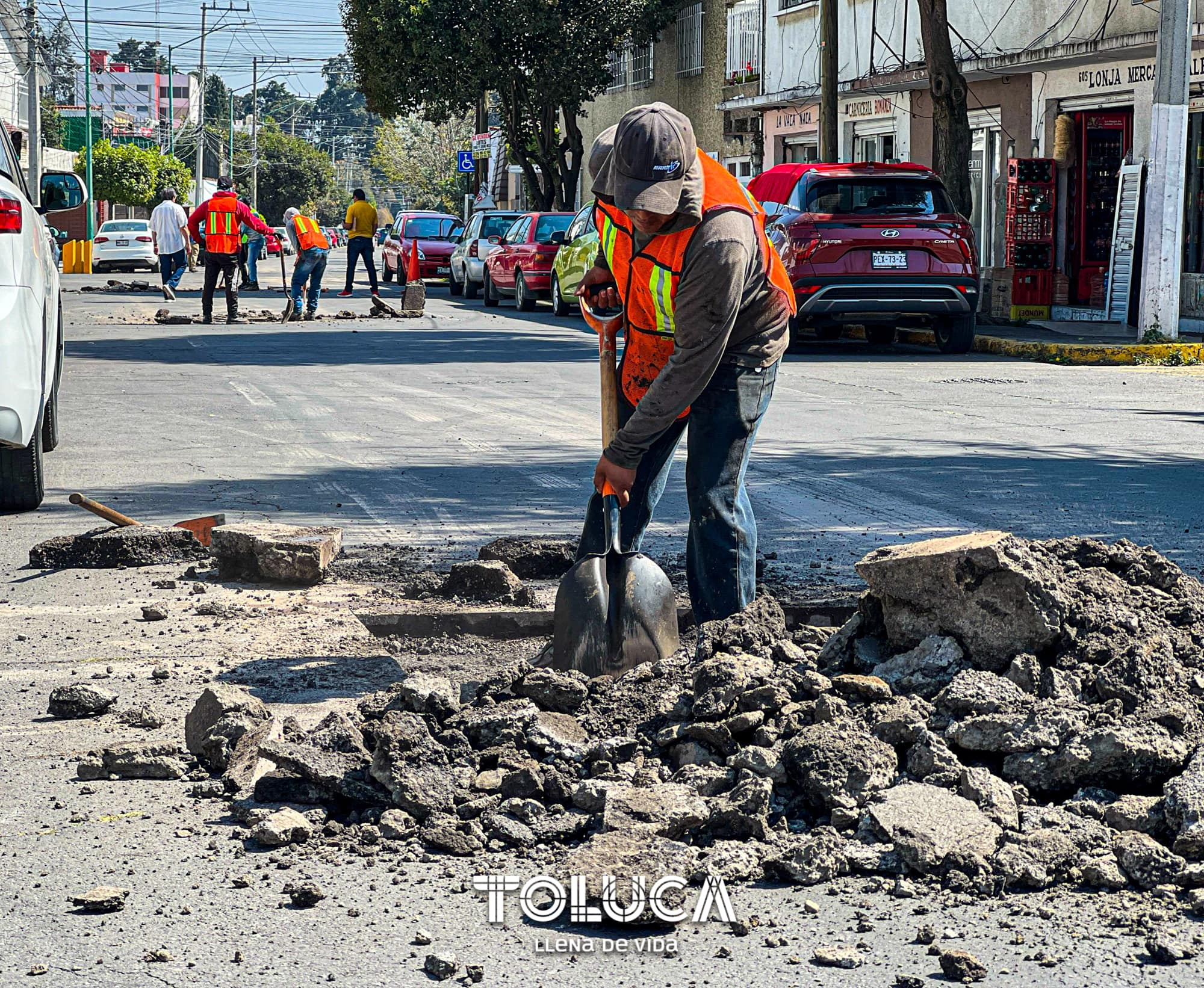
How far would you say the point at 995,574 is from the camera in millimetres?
4477

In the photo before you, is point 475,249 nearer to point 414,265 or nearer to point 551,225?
point 414,265

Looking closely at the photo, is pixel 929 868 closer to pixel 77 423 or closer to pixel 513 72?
pixel 77 423

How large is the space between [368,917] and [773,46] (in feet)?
106

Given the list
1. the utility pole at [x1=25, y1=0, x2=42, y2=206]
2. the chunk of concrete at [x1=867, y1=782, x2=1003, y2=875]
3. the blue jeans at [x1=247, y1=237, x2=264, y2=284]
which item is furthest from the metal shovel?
the utility pole at [x1=25, y1=0, x2=42, y2=206]

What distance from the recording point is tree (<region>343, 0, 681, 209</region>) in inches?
1551

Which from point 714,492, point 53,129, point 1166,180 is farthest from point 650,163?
point 53,129

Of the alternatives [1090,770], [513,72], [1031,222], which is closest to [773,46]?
[513,72]

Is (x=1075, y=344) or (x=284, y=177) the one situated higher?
(x=284, y=177)

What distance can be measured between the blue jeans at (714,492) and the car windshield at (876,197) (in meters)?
12.1

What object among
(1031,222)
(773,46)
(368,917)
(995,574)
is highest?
(773,46)

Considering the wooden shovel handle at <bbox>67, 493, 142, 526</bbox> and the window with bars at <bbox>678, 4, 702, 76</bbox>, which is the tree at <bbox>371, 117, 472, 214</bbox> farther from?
the wooden shovel handle at <bbox>67, 493, 142, 526</bbox>

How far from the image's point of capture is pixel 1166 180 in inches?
709

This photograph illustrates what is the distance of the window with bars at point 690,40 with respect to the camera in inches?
1570

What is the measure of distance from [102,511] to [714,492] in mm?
3358
